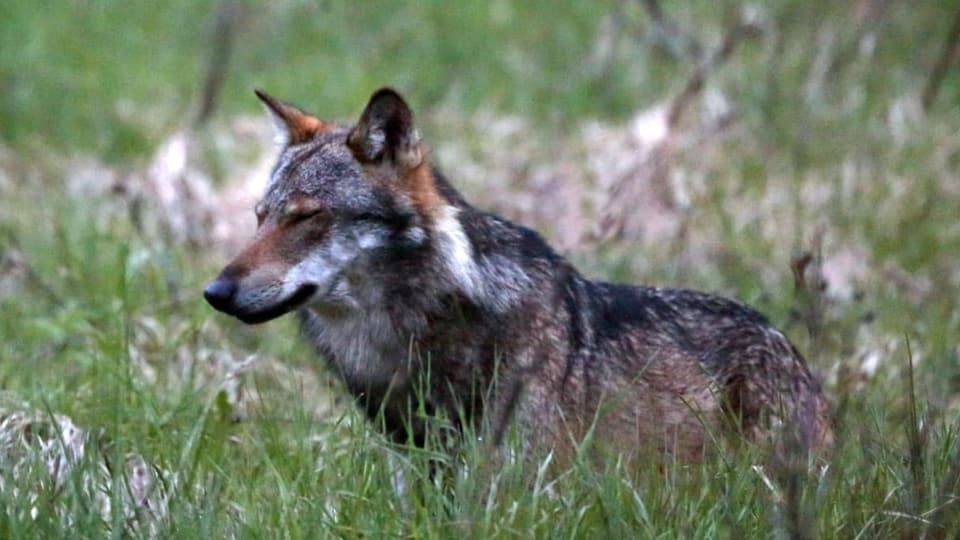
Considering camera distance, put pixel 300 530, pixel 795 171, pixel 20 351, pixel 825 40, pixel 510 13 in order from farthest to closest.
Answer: pixel 510 13
pixel 825 40
pixel 795 171
pixel 20 351
pixel 300 530

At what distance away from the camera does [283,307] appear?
5.20 metres

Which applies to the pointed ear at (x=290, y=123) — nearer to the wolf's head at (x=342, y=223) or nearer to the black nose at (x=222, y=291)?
the wolf's head at (x=342, y=223)

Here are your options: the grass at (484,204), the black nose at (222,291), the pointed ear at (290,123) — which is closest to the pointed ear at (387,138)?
the pointed ear at (290,123)

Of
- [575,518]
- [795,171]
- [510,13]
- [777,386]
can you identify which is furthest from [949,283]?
[510,13]

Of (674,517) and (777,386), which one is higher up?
(777,386)

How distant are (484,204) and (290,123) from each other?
188 inches

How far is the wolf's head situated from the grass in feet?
1.14

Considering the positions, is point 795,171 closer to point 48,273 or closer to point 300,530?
point 48,273

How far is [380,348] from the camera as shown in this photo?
17.6 feet

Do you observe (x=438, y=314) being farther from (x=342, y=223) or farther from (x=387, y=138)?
(x=387, y=138)

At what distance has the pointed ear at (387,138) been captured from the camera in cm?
539

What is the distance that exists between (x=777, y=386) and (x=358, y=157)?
157cm

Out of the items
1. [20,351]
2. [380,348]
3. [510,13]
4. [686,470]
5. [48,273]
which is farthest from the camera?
[510,13]

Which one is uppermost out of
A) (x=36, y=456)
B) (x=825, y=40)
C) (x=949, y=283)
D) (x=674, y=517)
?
(x=825, y=40)
